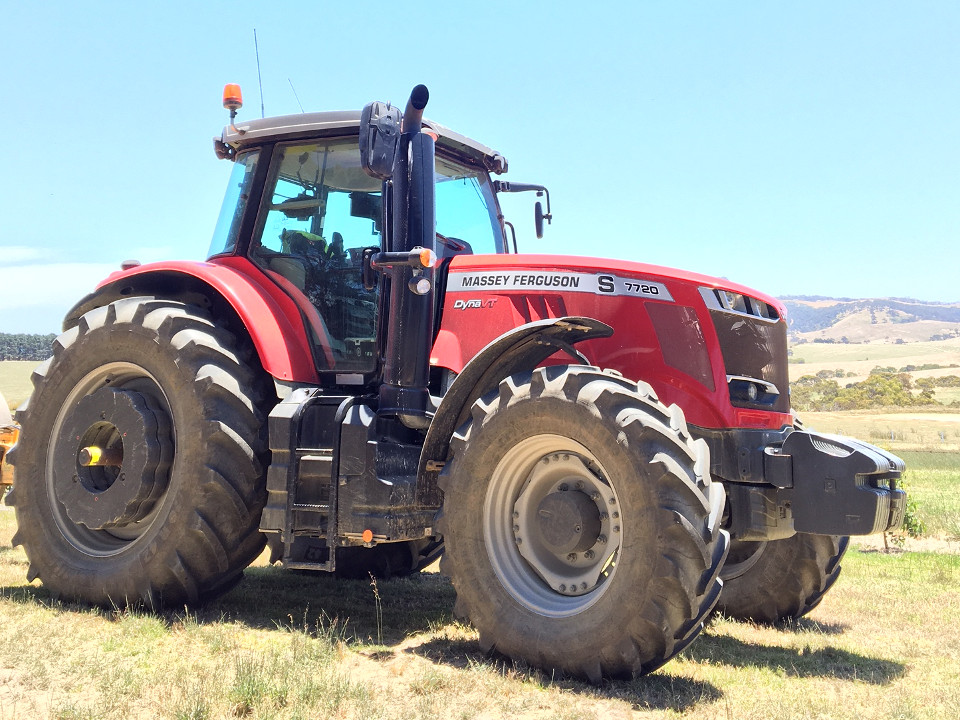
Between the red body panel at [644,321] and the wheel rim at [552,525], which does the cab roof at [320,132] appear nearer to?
the red body panel at [644,321]

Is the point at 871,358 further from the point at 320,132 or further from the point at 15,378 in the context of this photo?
the point at 320,132

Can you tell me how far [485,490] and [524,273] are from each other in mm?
1338

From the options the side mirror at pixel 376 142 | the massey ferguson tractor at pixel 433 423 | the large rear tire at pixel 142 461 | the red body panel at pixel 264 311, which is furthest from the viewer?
the red body panel at pixel 264 311

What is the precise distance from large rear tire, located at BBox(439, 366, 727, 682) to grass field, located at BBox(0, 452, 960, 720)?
0.24 m

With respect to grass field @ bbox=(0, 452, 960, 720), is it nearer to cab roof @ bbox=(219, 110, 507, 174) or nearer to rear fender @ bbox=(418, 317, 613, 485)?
rear fender @ bbox=(418, 317, 613, 485)

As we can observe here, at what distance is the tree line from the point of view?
6891 centimetres

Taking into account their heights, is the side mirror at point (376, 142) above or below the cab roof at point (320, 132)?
below

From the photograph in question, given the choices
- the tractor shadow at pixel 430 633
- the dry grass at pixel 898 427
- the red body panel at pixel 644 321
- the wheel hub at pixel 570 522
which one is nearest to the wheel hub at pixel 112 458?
the tractor shadow at pixel 430 633

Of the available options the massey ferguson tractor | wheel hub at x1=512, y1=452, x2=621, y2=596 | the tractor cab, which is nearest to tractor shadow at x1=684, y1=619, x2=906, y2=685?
the massey ferguson tractor

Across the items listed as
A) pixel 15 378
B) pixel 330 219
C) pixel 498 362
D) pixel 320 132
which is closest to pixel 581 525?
pixel 498 362

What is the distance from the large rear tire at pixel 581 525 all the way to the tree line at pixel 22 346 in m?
68.7

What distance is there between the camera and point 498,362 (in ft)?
16.7

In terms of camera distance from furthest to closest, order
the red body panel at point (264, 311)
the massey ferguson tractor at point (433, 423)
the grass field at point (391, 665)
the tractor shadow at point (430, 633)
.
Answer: the red body panel at point (264, 311)
the massey ferguson tractor at point (433, 423)
the tractor shadow at point (430, 633)
the grass field at point (391, 665)

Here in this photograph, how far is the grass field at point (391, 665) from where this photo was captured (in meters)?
3.88
